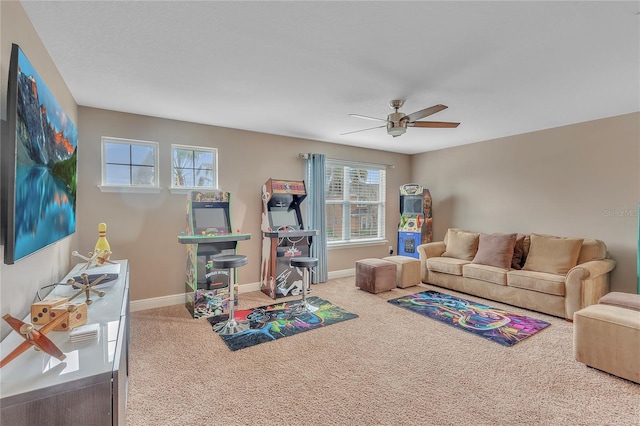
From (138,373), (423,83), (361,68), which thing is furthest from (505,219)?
(138,373)

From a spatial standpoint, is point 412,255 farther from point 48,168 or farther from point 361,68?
point 48,168

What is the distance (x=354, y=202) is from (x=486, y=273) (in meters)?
2.60

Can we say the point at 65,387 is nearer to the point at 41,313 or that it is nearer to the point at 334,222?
the point at 41,313

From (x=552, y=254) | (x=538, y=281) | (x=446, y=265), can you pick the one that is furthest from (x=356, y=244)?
(x=552, y=254)

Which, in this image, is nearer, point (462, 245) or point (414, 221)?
point (462, 245)

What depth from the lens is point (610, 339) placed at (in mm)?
2387

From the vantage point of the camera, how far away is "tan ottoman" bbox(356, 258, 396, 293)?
14.9ft

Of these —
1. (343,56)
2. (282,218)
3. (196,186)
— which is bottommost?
(282,218)

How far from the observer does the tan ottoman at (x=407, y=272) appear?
16.0 feet

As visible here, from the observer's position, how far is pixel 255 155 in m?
4.69

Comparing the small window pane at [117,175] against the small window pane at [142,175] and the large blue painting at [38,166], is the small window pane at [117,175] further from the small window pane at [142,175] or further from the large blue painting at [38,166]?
the large blue painting at [38,166]

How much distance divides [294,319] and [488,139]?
4504mm

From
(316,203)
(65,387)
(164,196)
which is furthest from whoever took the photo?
(316,203)

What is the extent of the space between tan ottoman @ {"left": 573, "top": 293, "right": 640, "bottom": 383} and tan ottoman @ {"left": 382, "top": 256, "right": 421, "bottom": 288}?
244 cm
